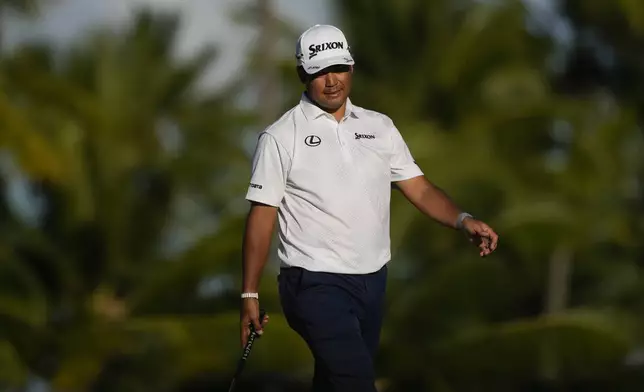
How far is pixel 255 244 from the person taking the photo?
21.6 ft

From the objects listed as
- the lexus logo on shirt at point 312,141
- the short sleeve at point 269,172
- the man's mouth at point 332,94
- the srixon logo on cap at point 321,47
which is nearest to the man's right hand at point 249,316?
the short sleeve at point 269,172

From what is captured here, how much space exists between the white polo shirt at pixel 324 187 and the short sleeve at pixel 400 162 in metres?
0.11

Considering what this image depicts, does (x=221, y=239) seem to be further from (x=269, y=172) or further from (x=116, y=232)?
(x=269, y=172)

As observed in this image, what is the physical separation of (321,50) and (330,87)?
17cm

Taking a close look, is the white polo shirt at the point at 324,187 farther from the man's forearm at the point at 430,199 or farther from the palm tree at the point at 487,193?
the palm tree at the point at 487,193

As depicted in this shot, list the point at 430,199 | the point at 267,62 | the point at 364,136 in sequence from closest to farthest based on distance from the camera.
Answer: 1. the point at 364,136
2. the point at 430,199
3. the point at 267,62

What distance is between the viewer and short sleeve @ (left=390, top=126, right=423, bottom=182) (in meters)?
6.91

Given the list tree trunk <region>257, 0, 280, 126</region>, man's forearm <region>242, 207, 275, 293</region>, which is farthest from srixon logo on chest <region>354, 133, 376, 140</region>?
tree trunk <region>257, 0, 280, 126</region>

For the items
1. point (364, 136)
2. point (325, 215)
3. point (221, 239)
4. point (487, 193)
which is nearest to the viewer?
point (325, 215)

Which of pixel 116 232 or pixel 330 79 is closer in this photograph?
pixel 330 79

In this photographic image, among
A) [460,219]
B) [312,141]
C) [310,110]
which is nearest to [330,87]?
[310,110]

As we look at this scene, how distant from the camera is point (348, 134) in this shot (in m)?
6.70

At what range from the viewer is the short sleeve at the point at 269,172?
6.56m

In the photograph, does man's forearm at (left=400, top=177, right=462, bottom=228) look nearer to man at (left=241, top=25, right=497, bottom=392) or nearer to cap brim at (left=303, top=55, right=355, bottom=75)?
man at (left=241, top=25, right=497, bottom=392)
